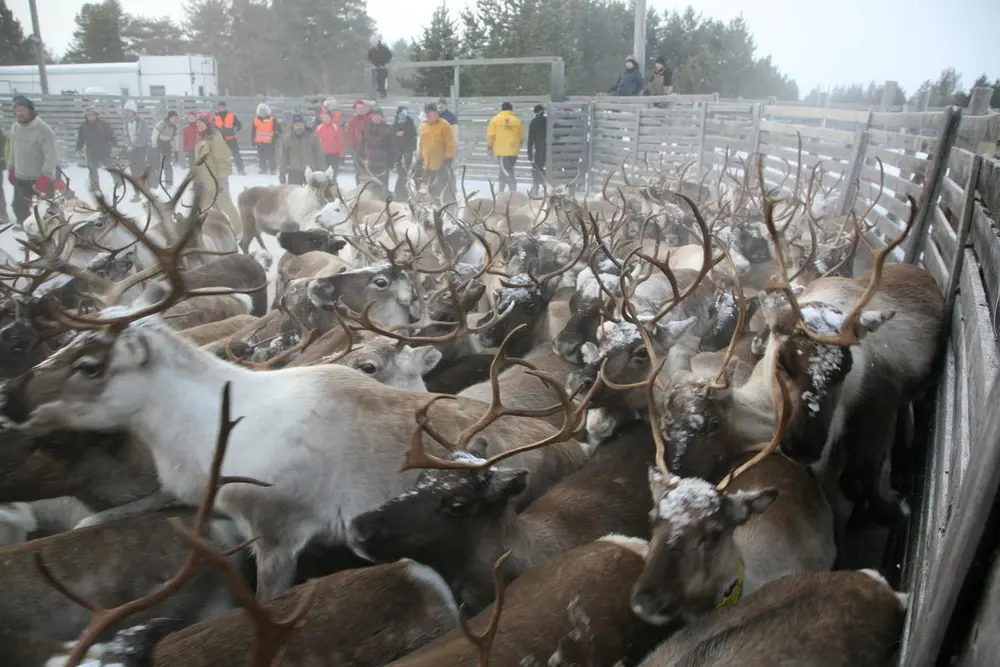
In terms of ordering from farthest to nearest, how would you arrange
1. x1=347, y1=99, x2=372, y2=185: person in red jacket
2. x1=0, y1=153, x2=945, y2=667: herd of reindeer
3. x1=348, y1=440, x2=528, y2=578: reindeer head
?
x1=347, y1=99, x2=372, y2=185: person in red jacket
x1=348, y1=440, x2=528, y2=578: reindeer head
x1=0, y1=153, x2=945, y2=667: herd of reindeer

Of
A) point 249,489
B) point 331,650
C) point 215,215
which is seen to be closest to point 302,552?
point 249,489

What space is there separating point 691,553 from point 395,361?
189cm

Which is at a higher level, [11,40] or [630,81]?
[11,40]

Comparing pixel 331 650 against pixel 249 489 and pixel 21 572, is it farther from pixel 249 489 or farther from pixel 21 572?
pixel 21 572

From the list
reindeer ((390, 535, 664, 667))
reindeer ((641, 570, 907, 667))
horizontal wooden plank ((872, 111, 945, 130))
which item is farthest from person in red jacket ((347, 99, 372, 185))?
reindeer ((641, 570, 907, 667))

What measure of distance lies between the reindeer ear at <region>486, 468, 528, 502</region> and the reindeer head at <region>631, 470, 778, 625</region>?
47 centimetres

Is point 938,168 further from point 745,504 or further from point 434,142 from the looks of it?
point 434,142

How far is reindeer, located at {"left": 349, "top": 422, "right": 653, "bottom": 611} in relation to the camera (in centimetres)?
248

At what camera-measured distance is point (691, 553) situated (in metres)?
2.29

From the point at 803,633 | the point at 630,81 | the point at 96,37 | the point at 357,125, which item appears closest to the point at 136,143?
the point at 357,125

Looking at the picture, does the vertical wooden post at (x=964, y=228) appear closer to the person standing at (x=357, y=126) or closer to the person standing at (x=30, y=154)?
the person standing at (x=30, y=154)

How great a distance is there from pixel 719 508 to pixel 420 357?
1.79 meters

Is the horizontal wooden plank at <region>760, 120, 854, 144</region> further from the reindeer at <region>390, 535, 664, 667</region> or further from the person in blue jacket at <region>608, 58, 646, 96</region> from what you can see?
the reindeer at <region>390, 535, 664, 667</region>

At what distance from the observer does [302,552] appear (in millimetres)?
2582
